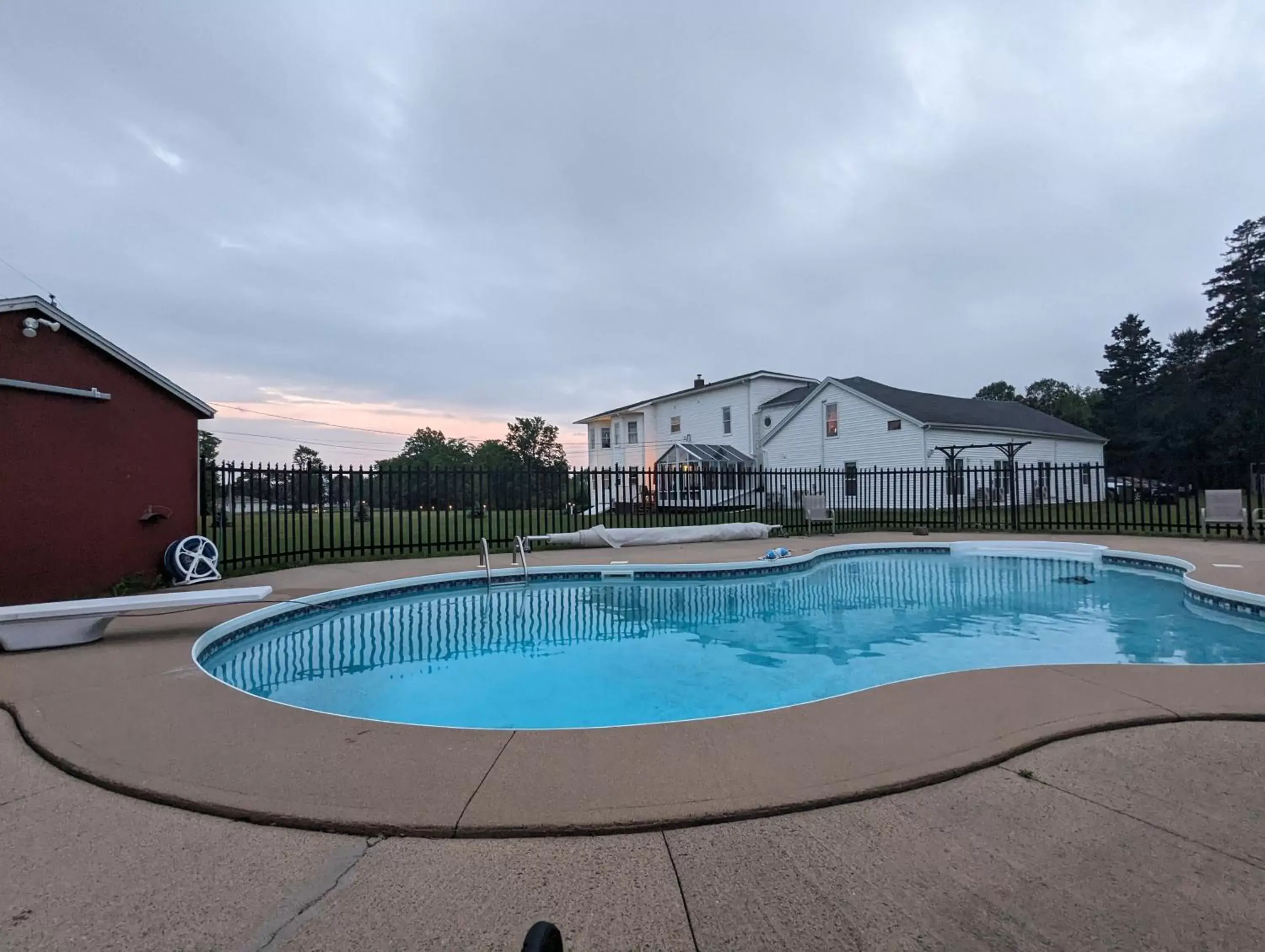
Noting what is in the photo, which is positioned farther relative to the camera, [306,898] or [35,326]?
[35,326]

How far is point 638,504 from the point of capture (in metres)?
26.8

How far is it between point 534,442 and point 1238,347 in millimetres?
54642

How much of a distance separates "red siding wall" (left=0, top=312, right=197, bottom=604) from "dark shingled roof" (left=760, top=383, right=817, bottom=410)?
80.5ft

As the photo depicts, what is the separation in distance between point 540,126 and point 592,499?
19.5 meters

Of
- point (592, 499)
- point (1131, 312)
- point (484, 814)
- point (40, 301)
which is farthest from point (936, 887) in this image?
point (1131, 312)

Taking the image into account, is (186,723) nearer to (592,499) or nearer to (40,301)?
(40,301)

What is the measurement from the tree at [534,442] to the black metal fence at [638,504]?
32346 millimetres

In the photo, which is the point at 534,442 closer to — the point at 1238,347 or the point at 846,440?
the point at 846,440

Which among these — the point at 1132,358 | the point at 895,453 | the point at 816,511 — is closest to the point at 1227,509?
the point at 816,511

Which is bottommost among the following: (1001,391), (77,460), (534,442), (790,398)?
(77,460)

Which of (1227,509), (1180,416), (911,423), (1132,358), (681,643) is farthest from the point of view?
(1132,358)

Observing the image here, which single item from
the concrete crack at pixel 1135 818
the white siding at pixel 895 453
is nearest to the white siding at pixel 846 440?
the white siding at pixel 895 453

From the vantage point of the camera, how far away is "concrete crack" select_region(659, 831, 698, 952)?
1687 millimetres

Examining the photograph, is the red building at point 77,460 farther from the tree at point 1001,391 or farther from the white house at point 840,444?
the tree at point 1001,391
